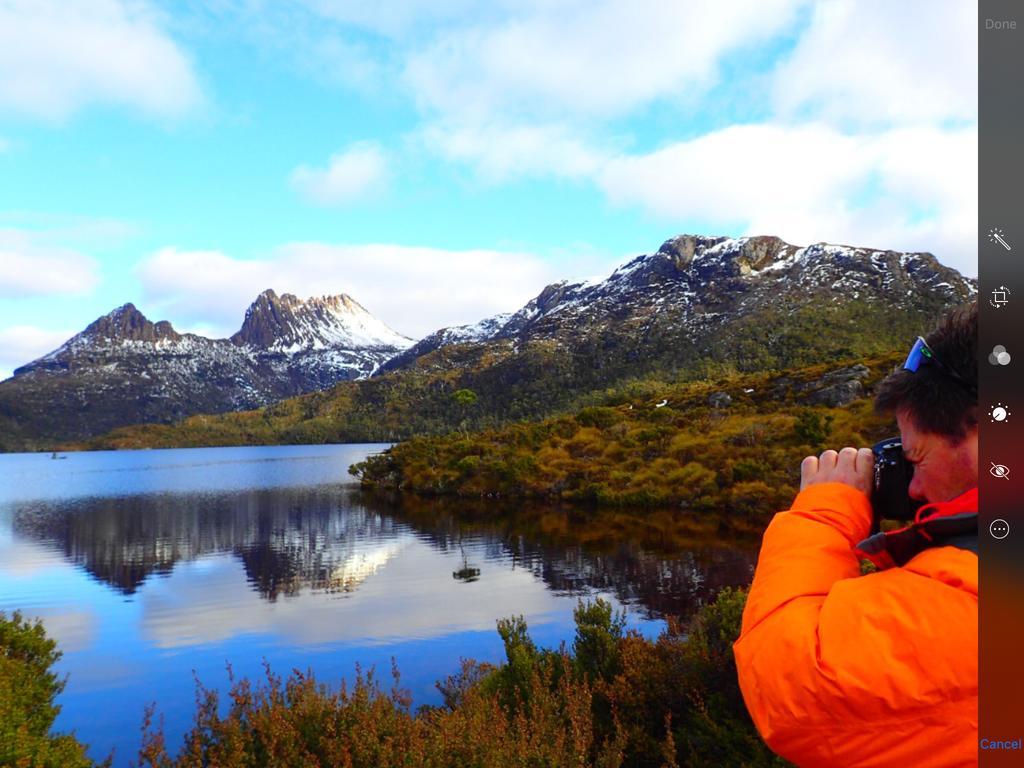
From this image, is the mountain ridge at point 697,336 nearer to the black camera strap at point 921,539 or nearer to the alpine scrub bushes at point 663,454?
the alpine scrub bushes at point 663,454

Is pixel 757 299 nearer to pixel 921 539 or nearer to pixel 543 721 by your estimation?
pixel 543 721

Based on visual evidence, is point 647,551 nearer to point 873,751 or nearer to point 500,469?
point 500,469

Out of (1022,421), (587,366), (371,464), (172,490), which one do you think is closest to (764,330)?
(587,366)

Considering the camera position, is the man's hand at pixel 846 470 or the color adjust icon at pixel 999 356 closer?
the color adjust icon at pixel 999 356

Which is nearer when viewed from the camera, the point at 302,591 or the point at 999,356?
the point at 999,356

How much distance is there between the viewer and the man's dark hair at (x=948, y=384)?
4.52 ft

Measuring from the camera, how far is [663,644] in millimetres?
7414

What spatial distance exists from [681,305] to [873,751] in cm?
18063

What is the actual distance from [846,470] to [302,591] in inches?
874

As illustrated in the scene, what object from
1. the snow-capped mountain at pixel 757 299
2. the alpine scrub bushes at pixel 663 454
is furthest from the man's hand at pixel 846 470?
Result: the snow-capped mountain at pixel 757 299

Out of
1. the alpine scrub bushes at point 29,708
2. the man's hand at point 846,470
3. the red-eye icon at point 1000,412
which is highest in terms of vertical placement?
the red-eye icon at point 1000,412

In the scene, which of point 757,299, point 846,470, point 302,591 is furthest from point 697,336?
point 846,470

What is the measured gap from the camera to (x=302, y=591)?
21094 millimetres

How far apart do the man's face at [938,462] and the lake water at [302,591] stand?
1183cm
